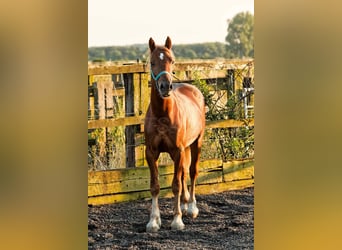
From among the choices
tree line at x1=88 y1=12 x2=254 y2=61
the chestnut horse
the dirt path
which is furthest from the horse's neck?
the dirt path

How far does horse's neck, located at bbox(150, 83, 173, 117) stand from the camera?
4926 mm

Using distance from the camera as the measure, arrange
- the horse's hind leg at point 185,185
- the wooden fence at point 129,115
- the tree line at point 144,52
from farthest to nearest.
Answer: the horse's hind leg at point 185,185 < the wooden fence at point 129,115 < the tree line at point 144,52

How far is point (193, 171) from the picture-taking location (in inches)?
200

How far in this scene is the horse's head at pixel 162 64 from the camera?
15.9 ft

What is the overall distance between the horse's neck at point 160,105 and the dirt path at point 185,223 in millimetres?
539

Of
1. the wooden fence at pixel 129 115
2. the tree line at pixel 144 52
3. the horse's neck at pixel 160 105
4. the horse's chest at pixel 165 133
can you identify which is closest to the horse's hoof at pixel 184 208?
the wooden fence at pixel 129 115

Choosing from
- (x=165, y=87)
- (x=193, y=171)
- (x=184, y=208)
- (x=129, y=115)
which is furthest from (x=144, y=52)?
(x=184, y=208)

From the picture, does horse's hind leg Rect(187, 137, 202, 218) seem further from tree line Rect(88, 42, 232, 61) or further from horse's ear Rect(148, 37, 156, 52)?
horse's ear Rect(148, 37, 156, 52)

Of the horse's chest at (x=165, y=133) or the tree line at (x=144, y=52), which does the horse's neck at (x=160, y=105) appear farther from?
the tree line at (x=144, y=52)

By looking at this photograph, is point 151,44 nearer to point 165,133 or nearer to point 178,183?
point 165,133

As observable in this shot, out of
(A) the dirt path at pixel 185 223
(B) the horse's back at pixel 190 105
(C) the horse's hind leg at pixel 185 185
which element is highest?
(B) the horse's back at pixel 190 105

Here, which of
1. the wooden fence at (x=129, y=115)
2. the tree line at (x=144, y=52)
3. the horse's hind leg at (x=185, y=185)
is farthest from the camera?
the horse's hind leg at (x=185, y=185)
